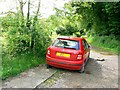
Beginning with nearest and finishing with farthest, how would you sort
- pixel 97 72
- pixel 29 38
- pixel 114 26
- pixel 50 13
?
1. pixel 97 72
2. pixel 29 38
3. pixel 50 13
4. pixel 114 26

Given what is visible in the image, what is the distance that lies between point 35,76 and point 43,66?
1.78 meters

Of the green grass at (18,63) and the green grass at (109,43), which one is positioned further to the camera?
the green grass at (109,43)

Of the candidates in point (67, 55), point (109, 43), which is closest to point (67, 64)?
point (67, 55)

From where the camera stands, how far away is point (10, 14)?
34.3 feet

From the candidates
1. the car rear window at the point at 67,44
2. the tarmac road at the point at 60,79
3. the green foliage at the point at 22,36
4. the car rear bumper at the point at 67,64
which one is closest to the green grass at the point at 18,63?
the tarmac road at the point at 60,79

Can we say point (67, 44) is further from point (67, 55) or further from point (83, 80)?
point (83, 80)

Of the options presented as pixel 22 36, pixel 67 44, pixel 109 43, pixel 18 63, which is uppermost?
pixel 22 36

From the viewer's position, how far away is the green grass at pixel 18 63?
25.6ft

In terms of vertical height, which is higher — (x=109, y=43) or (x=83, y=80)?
(x=83, y=80)

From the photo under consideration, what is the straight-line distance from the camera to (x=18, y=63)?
9.00m

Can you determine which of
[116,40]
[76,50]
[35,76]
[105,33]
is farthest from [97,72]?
[105,33]

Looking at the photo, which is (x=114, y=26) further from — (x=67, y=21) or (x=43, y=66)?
(x=43, y=66)

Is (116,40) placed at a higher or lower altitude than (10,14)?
lower

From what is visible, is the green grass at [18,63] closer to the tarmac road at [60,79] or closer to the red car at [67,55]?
the tarmac road at [60,79]
